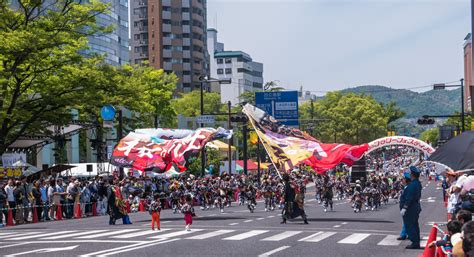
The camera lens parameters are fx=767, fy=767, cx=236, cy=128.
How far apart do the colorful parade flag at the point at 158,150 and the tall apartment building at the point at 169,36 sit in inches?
4207

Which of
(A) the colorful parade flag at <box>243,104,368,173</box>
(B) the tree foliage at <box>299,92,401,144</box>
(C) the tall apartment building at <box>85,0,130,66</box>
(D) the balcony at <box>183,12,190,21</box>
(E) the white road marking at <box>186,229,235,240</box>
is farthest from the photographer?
(D) the balcony at <box>183,12,190,21</box>

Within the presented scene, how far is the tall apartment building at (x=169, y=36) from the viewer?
138 meters

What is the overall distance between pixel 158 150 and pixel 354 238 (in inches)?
412

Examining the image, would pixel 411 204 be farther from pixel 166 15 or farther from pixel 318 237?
pixel 166 15

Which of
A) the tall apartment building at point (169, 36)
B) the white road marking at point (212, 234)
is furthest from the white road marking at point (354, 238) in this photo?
the tall apartment building at point (169, 36)

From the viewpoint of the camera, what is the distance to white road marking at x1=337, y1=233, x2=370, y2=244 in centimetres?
2038

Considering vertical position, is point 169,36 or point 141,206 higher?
point 169,36

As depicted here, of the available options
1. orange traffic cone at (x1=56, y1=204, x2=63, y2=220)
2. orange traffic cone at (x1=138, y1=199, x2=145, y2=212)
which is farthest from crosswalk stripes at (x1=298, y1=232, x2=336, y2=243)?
orange traffic cone at (x1=138, y1=199, x2=145, y2=212)

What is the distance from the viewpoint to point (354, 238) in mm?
21625

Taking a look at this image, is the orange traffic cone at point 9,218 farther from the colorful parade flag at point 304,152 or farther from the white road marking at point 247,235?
the white road marking at point 247,235

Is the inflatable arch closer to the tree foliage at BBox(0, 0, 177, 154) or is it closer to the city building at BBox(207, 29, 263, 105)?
the tree foliage at BBox(0, 0, 177, 154)

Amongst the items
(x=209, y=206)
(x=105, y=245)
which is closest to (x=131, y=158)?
(x=105, y=245)

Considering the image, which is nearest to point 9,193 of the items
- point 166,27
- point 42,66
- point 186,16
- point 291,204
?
point 42,66

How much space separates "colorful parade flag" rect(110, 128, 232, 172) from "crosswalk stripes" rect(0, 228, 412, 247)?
4.16 meters
